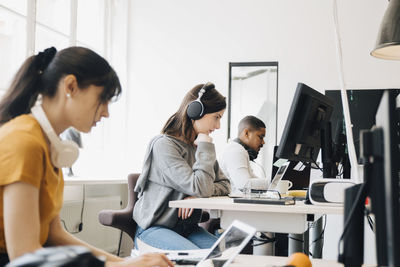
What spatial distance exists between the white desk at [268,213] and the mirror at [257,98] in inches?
99.8

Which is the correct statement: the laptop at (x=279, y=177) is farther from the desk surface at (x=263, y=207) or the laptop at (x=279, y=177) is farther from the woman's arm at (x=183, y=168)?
the desk surface at (x=263, y=207)

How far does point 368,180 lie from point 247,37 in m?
3.84

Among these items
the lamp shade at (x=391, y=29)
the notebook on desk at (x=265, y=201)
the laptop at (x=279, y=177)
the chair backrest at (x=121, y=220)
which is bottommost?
the chair backrest at (x=121, y=220)

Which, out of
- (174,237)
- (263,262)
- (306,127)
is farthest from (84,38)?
(263,262)

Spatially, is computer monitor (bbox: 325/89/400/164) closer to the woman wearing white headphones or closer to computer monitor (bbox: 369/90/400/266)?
the woman wearing white headphones

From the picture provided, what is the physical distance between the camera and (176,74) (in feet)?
15.4

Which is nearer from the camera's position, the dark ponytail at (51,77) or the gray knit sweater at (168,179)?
the dark ponytail at (51,77)

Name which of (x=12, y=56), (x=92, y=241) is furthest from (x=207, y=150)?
(x=92, y=241)

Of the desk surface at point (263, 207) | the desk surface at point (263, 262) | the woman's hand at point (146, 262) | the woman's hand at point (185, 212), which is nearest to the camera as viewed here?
the woman's hand at point (146, 262)

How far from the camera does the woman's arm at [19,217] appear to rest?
1.01 m

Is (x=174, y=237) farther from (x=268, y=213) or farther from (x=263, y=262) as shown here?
(x=263, y=262)

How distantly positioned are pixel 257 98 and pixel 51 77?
11.2 feet

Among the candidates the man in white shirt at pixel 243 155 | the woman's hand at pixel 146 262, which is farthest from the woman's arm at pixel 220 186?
the woman's hand at pixel 146 262

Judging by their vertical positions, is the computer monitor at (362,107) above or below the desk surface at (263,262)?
above
